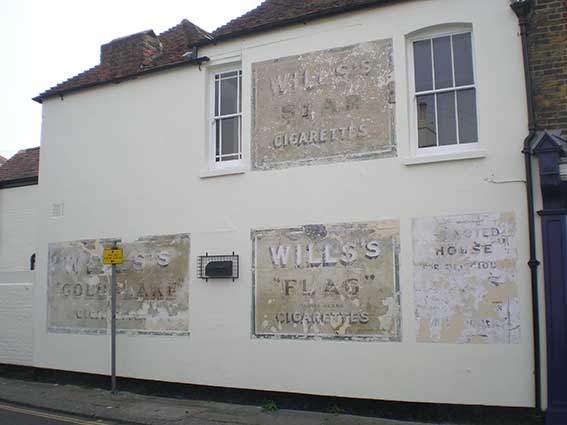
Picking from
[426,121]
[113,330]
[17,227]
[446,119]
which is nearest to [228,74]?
[426,121]

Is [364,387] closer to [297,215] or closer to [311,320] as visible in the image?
[311,320]

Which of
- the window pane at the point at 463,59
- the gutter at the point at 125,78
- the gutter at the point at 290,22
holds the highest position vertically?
the gutter at the point at 290,22

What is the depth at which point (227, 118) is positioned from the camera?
10.4 meters

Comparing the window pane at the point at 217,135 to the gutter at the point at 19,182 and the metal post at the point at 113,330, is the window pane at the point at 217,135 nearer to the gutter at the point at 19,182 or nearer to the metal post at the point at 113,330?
the metal post at the point at 113,330

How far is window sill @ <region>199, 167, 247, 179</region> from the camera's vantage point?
985 cm

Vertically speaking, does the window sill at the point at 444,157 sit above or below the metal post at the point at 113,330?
above

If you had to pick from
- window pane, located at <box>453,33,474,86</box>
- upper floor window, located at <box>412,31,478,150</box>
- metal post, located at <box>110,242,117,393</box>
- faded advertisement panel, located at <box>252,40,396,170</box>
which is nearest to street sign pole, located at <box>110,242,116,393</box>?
metal post, located at <box>110,242,117,393</box>

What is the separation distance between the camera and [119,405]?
9.60 meters

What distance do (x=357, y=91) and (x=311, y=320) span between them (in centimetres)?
366

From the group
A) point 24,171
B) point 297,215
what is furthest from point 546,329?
point 24,171

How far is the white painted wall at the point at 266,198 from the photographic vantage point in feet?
26.3

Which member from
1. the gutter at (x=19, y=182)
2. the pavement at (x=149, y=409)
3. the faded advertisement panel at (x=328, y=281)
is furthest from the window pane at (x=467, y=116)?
the gutter at (x=19, y=182)

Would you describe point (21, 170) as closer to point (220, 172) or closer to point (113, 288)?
point (113, 288)

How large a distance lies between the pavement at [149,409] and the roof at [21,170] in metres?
4.92
